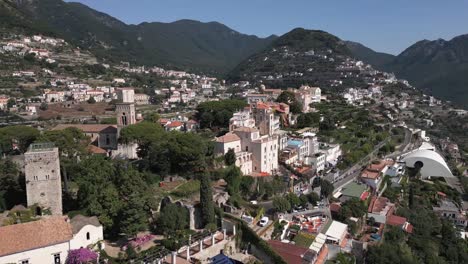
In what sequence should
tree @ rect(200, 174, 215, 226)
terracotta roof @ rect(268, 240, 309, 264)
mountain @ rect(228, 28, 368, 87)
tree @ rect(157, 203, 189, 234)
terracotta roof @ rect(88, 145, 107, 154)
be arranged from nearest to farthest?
1. terracotta roof @ rect(268, 240, 309, 264)
2. tree @ rect(157, 203, 189, 234)
3. tree @ rect(200, 174, 215, 226)
4. terracotta roof @ rect(88, 145, 107, 154)
5. mountain @ rect(228, 28, 368, 87)

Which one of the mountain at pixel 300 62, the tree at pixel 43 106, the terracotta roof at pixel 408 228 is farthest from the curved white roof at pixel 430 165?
A: the tree at pixel 43 106

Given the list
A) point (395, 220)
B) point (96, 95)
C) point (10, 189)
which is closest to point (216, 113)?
point (395, 220)

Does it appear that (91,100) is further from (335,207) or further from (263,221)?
(263,221)

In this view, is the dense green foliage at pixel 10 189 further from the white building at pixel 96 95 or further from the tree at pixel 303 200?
the white building at pixel 96 95

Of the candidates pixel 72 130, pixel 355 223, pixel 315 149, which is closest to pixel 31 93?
pixel 72 130

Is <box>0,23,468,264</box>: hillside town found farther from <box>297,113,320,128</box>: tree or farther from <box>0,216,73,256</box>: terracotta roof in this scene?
<box>297,113,320,128</box>: tree

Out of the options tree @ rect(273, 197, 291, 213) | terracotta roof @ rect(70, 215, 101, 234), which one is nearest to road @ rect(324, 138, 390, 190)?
tree @ rect(273, 197, 291, 213)
